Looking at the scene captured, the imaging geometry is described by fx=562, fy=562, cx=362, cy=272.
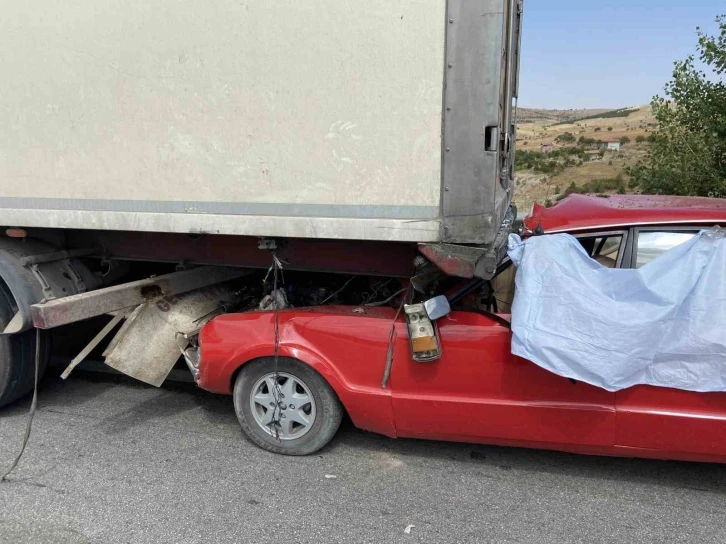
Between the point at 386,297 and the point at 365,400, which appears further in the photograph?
the point at 386,297

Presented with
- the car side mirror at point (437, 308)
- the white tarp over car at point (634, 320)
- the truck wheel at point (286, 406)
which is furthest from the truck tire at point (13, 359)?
the white tarp over car at point (634, 320)

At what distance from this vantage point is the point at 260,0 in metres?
2.97

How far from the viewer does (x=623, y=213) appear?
3.19m

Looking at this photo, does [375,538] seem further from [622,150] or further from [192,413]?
[622,150]

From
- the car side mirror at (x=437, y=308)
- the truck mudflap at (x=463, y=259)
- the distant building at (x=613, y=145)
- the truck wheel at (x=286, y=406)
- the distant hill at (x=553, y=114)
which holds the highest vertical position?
the distant hill at (x=553, y=114)

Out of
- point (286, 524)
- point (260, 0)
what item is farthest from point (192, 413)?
point (260, 0)

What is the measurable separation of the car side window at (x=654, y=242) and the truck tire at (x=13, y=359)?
13.5 ft

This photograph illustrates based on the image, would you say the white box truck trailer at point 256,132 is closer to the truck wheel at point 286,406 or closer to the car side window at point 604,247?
the car side window at point 604,247

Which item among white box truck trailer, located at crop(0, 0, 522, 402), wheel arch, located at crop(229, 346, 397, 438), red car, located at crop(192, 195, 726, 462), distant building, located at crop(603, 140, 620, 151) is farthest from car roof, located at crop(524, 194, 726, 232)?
distant building, located at crop(603, 140, 620, 151)

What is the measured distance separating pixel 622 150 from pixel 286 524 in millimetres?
33792

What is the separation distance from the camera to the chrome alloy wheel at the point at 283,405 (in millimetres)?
3412

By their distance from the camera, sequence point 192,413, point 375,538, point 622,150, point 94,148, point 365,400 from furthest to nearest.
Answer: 1. point 622,150
2. point 192,413
3. point 94,148
4. point 365,400
5. point 375,538

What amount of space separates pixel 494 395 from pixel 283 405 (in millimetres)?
1266

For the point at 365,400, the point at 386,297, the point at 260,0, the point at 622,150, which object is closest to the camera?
the point at 260,0
